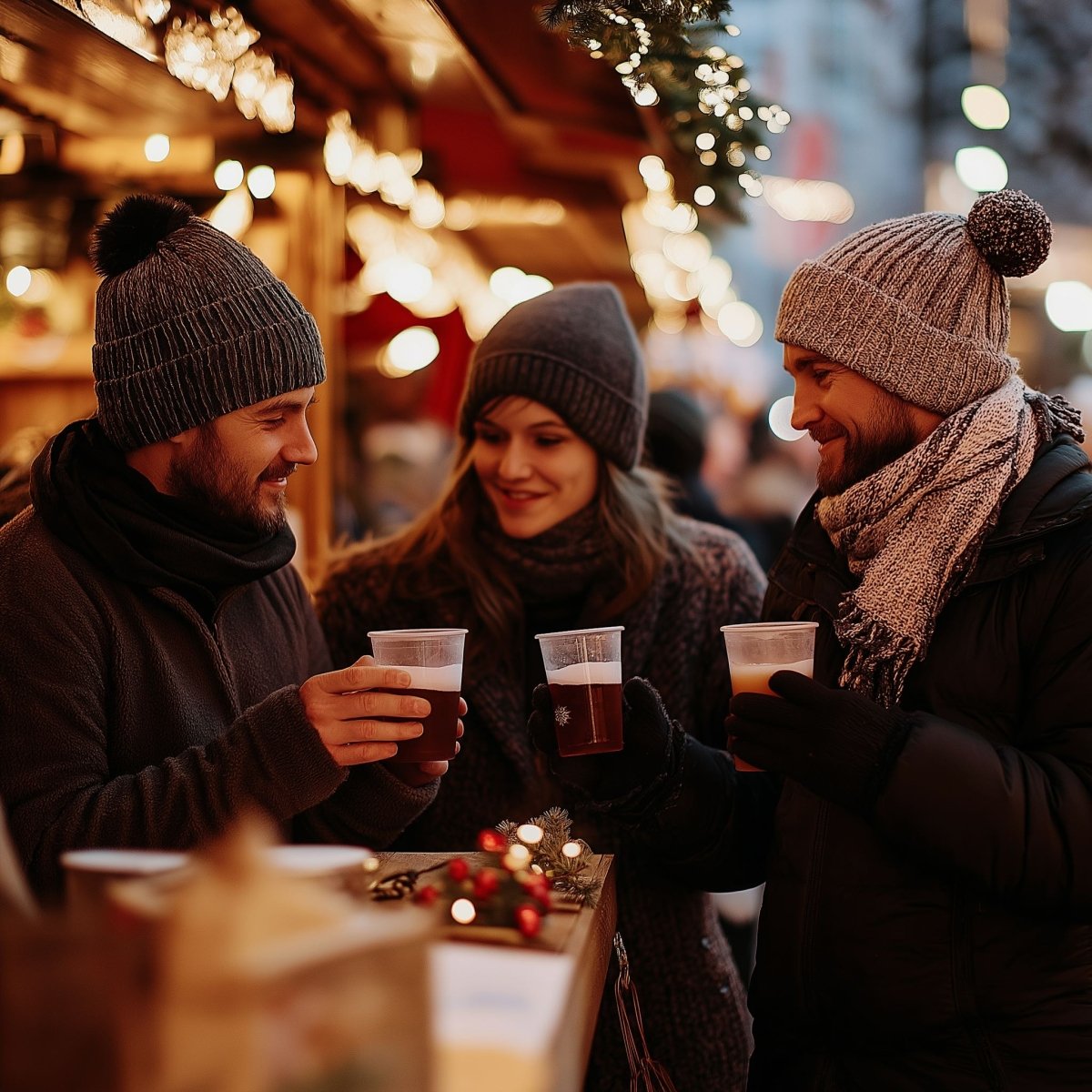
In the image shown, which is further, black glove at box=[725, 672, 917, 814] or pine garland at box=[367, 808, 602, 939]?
black glove at box=[725, 672, 917, 814]

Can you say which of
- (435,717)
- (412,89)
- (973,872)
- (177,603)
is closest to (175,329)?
(177,603)

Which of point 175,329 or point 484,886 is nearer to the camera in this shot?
point 484,886

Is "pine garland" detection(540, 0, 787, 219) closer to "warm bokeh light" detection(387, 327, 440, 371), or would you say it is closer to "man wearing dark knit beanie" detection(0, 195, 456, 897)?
"man wearing dark knit beanie" detection(0, 195, 456, 897)

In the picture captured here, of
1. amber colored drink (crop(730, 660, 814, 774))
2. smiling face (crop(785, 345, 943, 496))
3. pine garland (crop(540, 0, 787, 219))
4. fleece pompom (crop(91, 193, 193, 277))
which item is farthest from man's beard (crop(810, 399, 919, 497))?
fleece pompom (crop(91, 193, 193, 277))

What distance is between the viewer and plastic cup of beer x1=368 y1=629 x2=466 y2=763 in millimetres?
2164

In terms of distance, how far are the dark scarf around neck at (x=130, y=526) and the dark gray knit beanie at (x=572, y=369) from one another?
1.05 meters

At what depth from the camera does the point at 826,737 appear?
201 cm

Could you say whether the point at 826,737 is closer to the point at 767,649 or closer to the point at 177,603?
the point at 767,649

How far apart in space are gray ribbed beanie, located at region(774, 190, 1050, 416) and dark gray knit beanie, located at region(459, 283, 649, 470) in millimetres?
861

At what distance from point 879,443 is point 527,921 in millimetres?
1317

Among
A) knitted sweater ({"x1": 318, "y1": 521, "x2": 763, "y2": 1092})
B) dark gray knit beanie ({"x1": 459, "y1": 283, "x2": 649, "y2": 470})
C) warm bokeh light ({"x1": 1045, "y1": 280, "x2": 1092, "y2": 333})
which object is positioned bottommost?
knitted sweater ({"x1": 318, "y1": 521, "x2": 763, "y2": 1092})

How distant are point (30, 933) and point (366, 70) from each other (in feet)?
13.3

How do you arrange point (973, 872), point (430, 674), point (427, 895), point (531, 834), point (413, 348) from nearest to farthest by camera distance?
1. point (427, 895)
2. point (973, 872)
3. point (531, 834)
4. point (430, 674)
5. point (413, 348)

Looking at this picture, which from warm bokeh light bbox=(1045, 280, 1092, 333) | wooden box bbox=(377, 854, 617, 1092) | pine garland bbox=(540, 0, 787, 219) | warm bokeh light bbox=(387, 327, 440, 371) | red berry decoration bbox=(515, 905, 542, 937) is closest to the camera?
wooden box bbox=(377, 854, 617, 1092)
